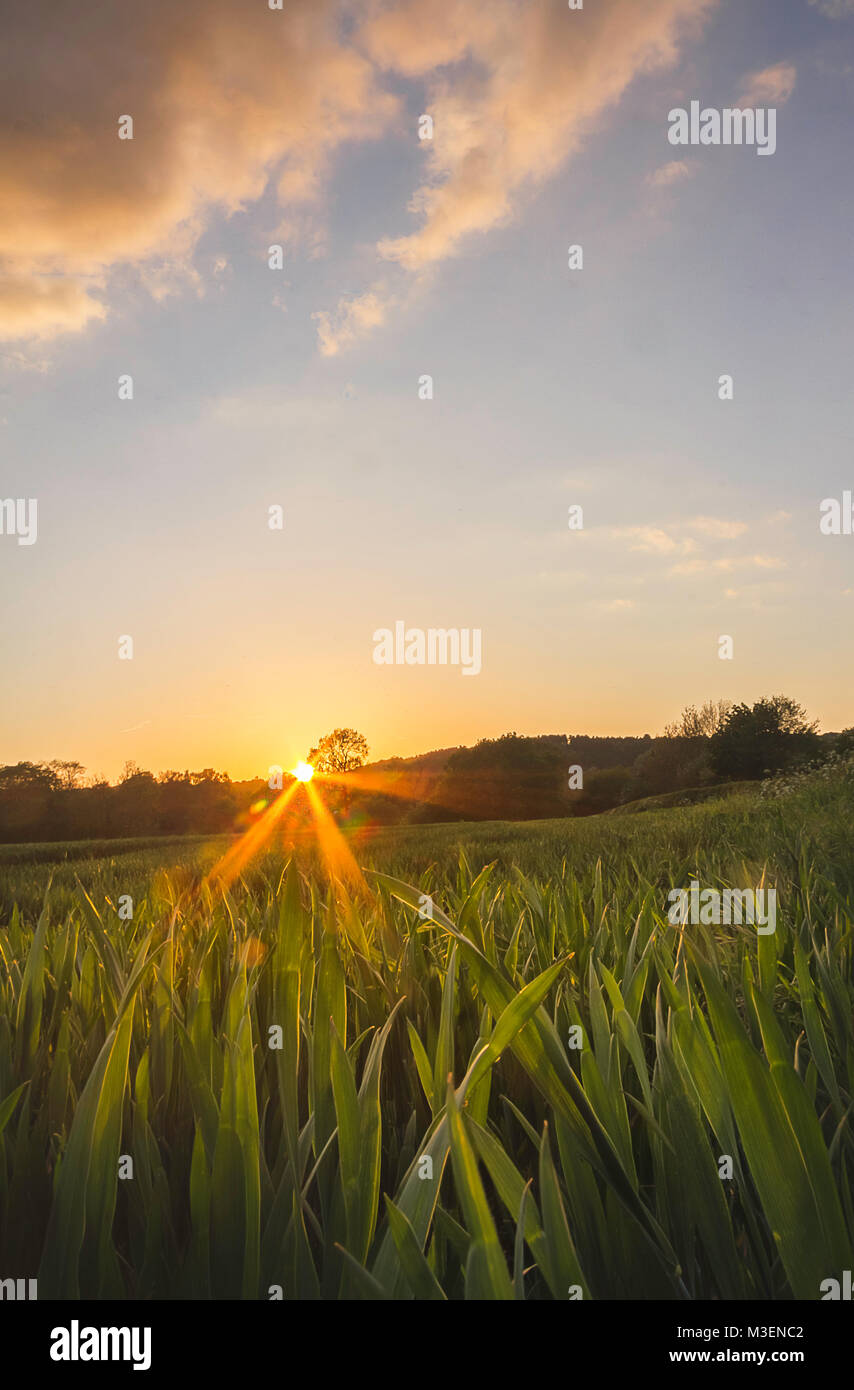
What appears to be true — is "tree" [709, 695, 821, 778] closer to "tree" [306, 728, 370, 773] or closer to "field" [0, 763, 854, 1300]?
"tree" [306, 728, 370, 773]

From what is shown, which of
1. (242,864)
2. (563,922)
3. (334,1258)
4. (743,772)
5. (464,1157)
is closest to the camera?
(464,1157)

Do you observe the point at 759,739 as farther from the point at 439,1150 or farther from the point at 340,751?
the point at 439,1150

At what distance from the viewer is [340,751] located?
36.1m

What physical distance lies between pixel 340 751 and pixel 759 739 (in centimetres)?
2037

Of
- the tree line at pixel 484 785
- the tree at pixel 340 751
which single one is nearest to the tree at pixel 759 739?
the tree line at pixel 484 785

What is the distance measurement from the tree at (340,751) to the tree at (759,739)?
1770 cm

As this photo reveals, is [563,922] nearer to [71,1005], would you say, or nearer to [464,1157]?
[71,1005]

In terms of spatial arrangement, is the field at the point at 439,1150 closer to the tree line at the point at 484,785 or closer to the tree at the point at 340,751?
the tree line at the point at 484,785

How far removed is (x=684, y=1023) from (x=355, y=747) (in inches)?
1419

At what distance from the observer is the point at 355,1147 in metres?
0.54

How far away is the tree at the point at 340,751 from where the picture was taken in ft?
118

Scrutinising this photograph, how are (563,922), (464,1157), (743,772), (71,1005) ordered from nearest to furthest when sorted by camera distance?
(464,1157) < (71,1005) < (563,922) < (743,772)

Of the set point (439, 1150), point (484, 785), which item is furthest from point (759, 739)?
point (439, 1150)

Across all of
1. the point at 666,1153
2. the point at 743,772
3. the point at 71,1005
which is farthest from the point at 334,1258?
the point at 743,772
